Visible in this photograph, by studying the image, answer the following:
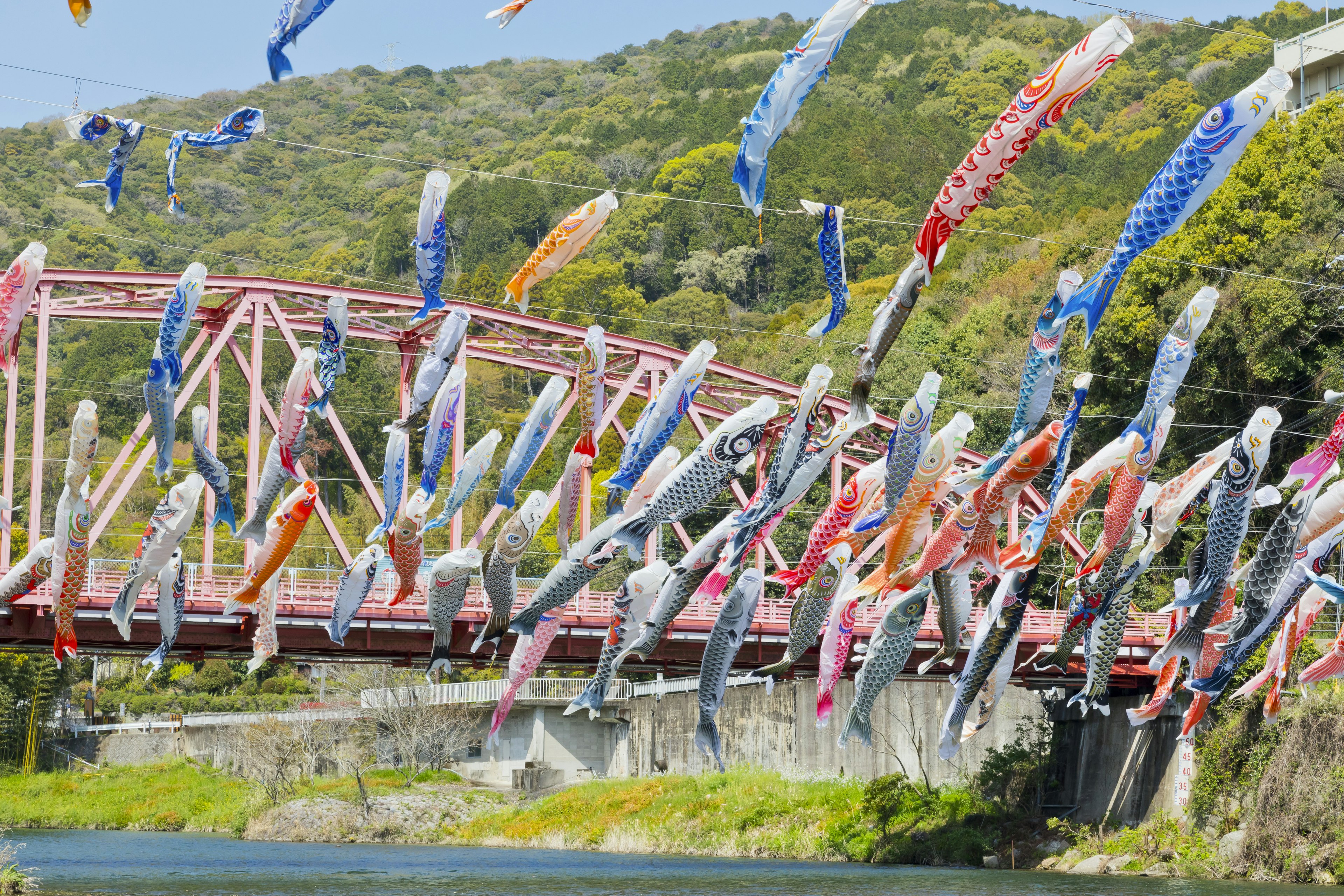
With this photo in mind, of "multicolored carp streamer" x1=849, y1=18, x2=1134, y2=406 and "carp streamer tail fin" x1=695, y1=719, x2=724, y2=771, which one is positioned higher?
"multicolored carp streamer" x1=849, y1=18, x2=1134, y2=406

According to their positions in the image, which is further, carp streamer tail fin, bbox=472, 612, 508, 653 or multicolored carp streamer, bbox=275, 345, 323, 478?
carp streamer tail fin, bbox=472, 612, 508, 653

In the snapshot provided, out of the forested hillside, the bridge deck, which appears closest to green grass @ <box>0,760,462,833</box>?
the forested hillside

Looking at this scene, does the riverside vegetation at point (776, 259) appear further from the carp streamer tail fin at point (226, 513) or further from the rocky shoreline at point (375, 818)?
the carp streamer tail fin at point (226, 513)

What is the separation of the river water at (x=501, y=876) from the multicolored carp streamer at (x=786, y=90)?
16351 mm

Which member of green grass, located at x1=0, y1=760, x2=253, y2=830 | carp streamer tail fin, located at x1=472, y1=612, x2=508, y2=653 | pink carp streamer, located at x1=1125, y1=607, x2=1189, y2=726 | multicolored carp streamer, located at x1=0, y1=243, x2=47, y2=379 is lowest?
green grass, located at x1=0, y1=760, x2=253, y2=830

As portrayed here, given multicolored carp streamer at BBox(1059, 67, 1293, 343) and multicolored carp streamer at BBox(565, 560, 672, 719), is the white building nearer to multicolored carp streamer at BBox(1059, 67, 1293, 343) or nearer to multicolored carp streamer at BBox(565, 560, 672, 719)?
multicolored carp streamer at BBox(1059, 67, 1293, 343)

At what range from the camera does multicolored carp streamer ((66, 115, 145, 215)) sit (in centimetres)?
2128

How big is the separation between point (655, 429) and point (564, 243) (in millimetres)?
2754

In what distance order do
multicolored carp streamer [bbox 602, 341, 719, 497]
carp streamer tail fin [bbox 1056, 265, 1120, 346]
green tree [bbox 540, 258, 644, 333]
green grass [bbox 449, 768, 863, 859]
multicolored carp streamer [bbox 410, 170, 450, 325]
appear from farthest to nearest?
green tree [bbox 540, 258, 644, 333] → green grass [bbox 449, 768, 863, 859] → multicolored carp streamer [bbox 602, 341, 719, 497] → multicolored carp streamer [bbox 410, 170, 450, 325] → carp streamer tail fin [bbox 1056, 265, 1120, 346]

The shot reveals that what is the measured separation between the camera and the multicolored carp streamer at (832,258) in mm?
18609

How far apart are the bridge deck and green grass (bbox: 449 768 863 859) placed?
7.41 m

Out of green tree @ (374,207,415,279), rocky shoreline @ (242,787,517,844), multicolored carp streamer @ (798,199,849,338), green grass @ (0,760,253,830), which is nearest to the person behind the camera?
multicolored carp streamer @ (798,199,849,338)

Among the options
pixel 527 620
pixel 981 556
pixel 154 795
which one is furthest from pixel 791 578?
pixel 154 795

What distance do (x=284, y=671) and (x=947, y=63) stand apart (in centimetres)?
6810
